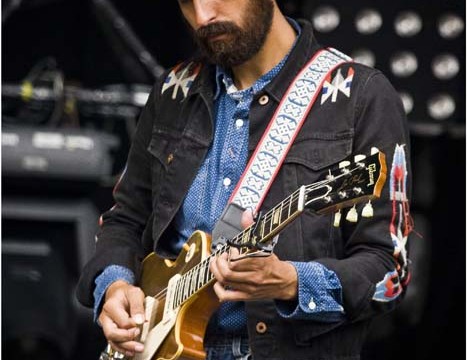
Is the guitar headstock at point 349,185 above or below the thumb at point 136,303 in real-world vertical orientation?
above

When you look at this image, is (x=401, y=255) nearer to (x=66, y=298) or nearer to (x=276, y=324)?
(x=276, y=324)

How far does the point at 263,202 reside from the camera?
118 inches

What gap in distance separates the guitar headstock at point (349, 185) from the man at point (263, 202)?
3.8 inches

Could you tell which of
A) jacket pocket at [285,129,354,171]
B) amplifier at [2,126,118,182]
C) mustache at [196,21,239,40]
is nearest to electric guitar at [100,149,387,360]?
jacket pocket at [285,129,354,171]

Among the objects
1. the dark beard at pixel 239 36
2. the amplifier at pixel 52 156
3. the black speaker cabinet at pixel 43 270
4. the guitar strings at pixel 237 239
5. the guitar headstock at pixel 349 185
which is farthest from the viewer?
the black speaker cabinet at pixel 43 270

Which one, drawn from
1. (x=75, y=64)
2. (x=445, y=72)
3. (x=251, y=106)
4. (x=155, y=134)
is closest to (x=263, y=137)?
(x=251, y=106)

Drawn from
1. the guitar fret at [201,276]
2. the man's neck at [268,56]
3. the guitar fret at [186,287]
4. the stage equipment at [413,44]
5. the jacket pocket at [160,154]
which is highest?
the man's neck at [268,56]

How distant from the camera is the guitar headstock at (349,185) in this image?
2.54 m

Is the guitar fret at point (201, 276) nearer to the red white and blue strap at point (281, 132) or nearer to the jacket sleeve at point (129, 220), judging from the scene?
the red white and blue strap at point (281, 132)

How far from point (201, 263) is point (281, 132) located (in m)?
0.38

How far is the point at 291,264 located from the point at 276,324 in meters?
0.20

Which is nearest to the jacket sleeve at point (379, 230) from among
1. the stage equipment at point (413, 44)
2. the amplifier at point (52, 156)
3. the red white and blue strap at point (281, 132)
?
the red white and blue strap at point (281, 132)

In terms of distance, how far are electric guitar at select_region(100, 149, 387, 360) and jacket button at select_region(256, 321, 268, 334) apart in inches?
4.6

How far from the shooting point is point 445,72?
4.89 m
